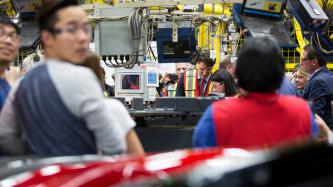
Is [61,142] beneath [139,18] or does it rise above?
beneath

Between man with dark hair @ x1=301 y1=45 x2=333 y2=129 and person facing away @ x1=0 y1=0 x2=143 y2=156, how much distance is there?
446 cm

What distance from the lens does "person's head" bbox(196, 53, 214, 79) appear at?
9008mm

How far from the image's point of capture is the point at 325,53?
10.4 meters

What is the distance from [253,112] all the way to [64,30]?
2.81ft

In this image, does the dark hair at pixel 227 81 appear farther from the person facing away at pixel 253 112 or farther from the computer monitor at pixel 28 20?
the person facing away at pixel 253 112

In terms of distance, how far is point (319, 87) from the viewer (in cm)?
713

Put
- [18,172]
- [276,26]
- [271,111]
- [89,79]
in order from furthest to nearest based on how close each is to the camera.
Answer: [276,26]
[271,111]
[89,79]
[18,172]

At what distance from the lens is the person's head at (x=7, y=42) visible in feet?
12.7

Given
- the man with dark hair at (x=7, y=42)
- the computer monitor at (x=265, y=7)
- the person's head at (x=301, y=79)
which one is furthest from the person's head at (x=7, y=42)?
the person's head at (x=301, y=79)

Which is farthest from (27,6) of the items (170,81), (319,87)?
(170,81)

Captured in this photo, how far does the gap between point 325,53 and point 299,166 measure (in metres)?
9.30

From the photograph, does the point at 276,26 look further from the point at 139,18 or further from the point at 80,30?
the point at 80,30

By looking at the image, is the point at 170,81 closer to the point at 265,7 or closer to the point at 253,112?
the point at 265,7

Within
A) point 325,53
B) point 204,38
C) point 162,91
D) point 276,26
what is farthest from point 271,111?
point 162,91
